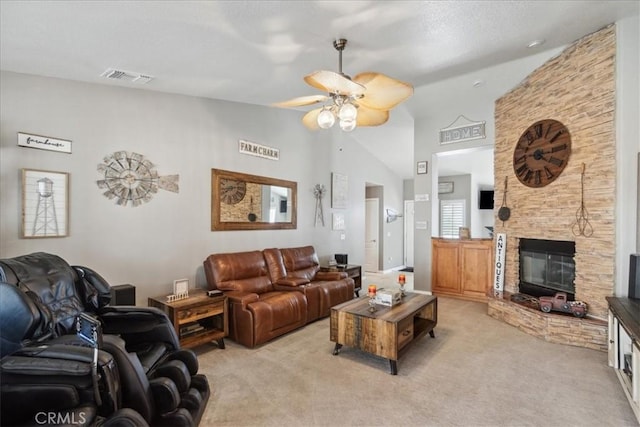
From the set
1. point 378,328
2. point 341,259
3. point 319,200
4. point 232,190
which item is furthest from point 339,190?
point 378,328

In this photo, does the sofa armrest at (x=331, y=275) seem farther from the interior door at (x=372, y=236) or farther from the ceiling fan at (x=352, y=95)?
the interior door at (x=372, y=236)

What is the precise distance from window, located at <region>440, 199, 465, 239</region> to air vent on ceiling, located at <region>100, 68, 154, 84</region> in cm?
784

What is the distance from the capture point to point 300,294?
12.6 feet

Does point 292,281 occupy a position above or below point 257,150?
below

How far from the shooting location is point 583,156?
11.4 feet

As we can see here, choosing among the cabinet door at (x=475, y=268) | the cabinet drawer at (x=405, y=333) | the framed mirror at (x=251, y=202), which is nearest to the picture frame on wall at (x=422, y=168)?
the cabinet door at (x=475, y=268)

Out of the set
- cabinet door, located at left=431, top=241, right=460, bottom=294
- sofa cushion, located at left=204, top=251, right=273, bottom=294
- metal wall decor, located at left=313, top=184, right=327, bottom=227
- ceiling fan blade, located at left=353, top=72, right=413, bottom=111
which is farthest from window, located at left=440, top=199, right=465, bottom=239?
ceiling fan blade, located at left=353, top=72, right=413, bottom=111

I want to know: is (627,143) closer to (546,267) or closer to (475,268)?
(546,267)

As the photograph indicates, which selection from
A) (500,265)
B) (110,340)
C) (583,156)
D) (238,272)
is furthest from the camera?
(500,265)

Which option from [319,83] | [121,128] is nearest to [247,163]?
[121,128]

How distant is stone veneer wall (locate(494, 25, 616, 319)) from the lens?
10.6ft

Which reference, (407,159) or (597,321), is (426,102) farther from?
(597,321)

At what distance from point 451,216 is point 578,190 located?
520cm

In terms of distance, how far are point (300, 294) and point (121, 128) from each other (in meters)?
2.73
